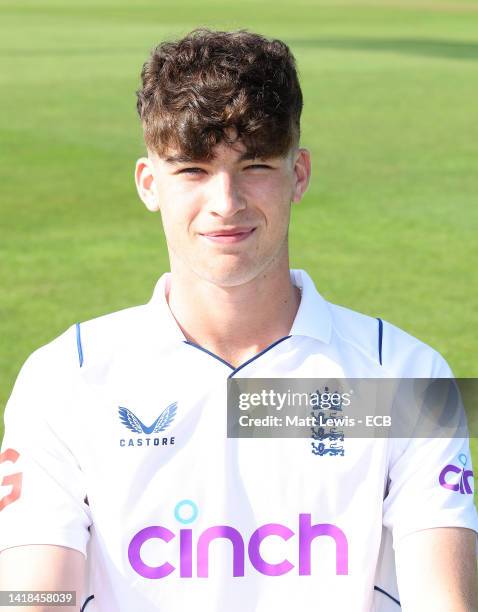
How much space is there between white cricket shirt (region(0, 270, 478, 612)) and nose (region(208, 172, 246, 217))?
41cm

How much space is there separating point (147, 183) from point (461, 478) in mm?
975

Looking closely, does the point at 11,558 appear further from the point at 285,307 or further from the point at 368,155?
the point at 368,155

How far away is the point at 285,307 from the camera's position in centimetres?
320

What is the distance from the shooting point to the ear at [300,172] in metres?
3.17

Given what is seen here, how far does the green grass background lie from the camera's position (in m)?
8.72

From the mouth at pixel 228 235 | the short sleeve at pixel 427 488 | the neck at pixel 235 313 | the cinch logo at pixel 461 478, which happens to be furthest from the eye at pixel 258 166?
the cinch logo at pixel 461 478

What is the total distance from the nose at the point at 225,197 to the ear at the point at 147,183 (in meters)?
0.23

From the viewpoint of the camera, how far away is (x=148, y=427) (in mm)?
2971

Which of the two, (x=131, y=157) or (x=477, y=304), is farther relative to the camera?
(x=131, y=157)

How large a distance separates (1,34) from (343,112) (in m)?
13.1

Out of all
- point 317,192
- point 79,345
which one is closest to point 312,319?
point 79,345

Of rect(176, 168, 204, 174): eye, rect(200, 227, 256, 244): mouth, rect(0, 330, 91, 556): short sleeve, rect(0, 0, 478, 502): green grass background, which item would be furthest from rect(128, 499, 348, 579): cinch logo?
rect(0, 0, 478, 502): green grass background

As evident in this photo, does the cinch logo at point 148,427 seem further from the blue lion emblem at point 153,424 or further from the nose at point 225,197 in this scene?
the nose at point 225,197

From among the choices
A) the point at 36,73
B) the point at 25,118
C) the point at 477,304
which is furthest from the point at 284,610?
the point at 36,73
